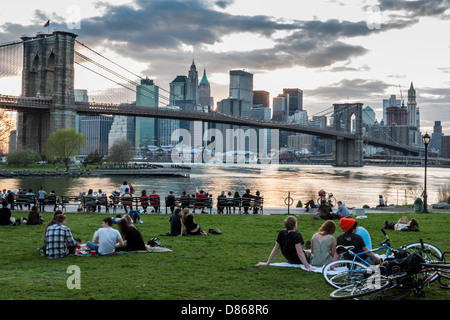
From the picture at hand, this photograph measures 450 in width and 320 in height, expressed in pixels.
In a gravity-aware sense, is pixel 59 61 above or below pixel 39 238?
above

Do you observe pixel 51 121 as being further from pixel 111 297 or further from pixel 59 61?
pixel 111 297

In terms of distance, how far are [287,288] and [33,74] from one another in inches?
3270

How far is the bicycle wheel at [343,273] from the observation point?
621 cm

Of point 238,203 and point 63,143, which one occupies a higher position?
point 63,143

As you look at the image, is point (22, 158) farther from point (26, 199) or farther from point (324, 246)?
point (324, 246)

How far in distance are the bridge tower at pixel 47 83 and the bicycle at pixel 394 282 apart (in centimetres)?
7148

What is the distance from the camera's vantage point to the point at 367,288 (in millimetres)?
5832

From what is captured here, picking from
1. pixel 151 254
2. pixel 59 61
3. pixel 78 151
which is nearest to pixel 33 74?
pixel 59 61

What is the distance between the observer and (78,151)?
72.2m

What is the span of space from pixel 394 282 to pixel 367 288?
0.37m

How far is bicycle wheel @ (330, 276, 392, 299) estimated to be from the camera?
18.7 ft

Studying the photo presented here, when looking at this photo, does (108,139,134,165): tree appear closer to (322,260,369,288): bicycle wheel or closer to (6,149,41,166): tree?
(6,149,41,166): tree

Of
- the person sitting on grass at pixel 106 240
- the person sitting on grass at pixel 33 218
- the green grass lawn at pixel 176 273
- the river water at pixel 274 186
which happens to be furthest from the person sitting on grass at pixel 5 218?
the river water at pixel 274 186

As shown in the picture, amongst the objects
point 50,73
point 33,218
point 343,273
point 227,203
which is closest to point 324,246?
point 343,273
